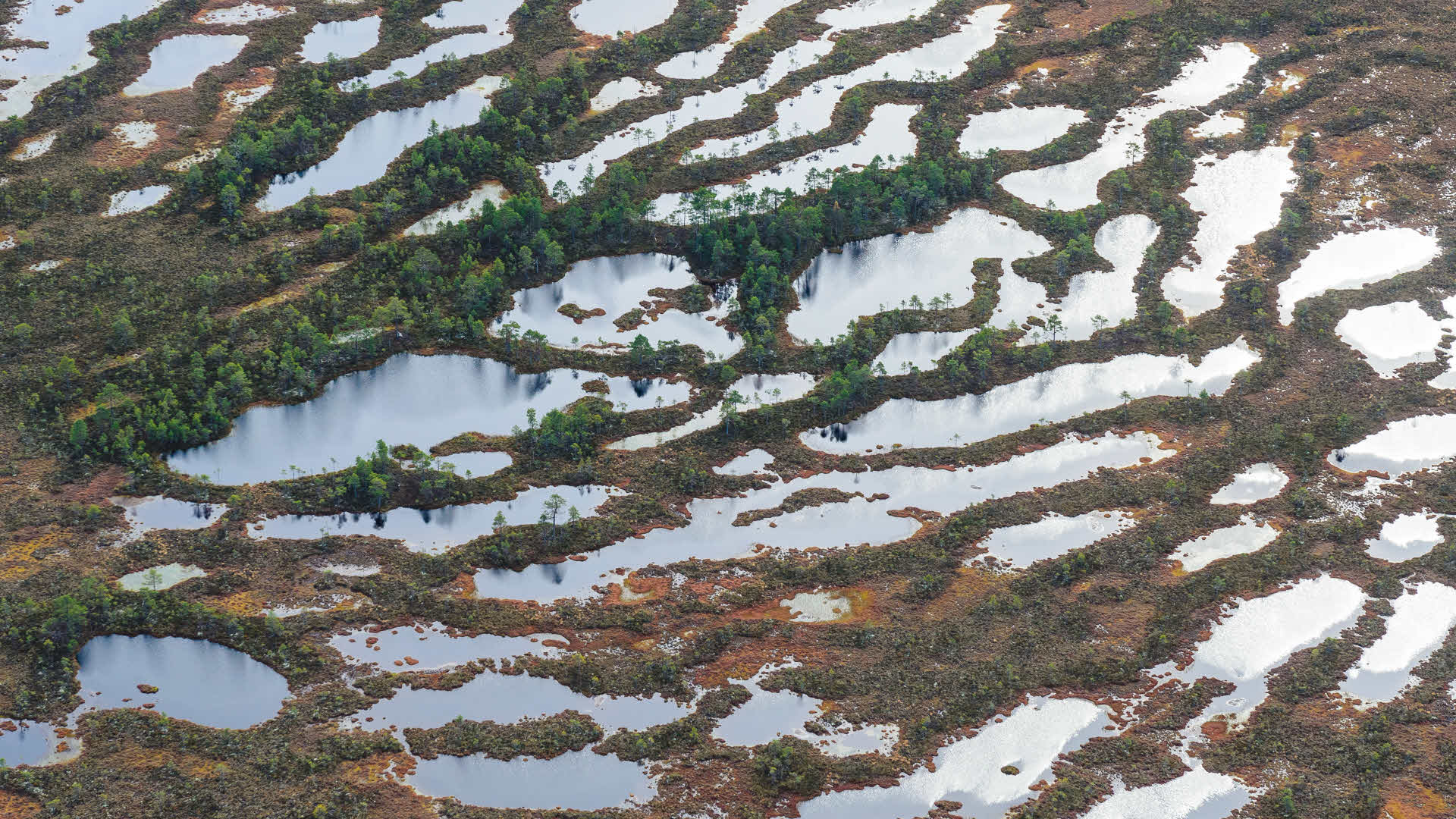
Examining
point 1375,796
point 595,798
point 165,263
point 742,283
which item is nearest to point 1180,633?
point 1375,796

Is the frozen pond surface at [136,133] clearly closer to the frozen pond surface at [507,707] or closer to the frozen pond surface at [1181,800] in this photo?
the frozen pond surface at [507,707]

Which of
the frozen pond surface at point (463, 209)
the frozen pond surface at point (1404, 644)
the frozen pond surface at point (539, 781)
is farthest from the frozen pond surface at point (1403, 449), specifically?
the frozen pond surface at point (463, 209)

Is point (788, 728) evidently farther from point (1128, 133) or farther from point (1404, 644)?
point (1128, 133)

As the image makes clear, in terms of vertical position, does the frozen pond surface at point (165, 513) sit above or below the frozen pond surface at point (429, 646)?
above

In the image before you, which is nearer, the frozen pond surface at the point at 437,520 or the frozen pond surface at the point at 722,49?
the frozen pond surface at the point at 437,520

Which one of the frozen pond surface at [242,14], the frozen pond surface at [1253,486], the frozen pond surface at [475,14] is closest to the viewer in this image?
the frozen pond surface at [1253,486]

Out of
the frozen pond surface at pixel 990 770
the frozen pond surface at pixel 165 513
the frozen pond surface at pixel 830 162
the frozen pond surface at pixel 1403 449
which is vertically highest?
the frozen pond surface at pixel 830 162

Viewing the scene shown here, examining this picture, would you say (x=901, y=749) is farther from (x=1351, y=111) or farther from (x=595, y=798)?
(x=1351, y=111)

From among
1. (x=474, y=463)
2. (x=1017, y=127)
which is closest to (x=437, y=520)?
(x=474, y=463)
